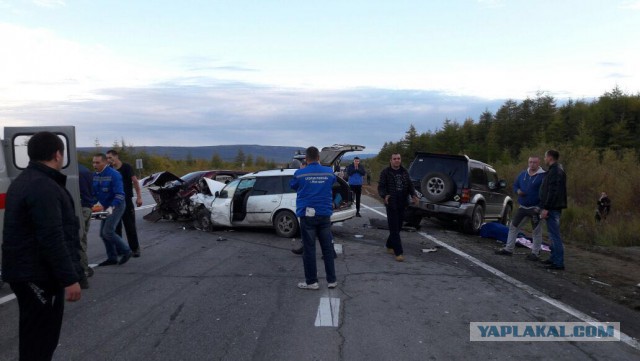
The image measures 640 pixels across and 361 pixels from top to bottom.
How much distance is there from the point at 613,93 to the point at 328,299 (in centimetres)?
4725

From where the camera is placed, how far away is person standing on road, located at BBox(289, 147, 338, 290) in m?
6.51

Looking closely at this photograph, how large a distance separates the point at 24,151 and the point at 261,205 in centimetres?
576

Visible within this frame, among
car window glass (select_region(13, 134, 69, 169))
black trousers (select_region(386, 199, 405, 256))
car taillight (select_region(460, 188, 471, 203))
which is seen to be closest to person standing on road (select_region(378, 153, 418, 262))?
black trousers (select_region(386, 199, 405, 256))

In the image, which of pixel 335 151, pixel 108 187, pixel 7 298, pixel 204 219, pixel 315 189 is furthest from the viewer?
pixel 335 151

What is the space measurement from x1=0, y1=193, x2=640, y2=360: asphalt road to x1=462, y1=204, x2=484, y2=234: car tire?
3383 mm

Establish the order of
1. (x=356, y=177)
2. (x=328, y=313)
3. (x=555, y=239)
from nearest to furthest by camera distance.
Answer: (x=328, y=313)
(x=555, y=239)
(x=356, y=177)

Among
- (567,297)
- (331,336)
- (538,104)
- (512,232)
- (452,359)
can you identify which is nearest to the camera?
(452,359)

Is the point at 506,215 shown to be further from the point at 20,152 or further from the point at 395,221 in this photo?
the point at 20,152

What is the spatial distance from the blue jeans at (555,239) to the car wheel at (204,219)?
7745 millimetres

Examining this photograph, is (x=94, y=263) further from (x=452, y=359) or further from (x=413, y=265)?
(x=452, y=359)

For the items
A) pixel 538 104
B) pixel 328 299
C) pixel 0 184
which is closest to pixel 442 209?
pixel 328 299

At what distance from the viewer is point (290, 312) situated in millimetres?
5520

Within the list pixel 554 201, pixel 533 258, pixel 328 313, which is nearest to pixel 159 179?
pixel 328 313

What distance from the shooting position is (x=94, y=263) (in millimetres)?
8250
